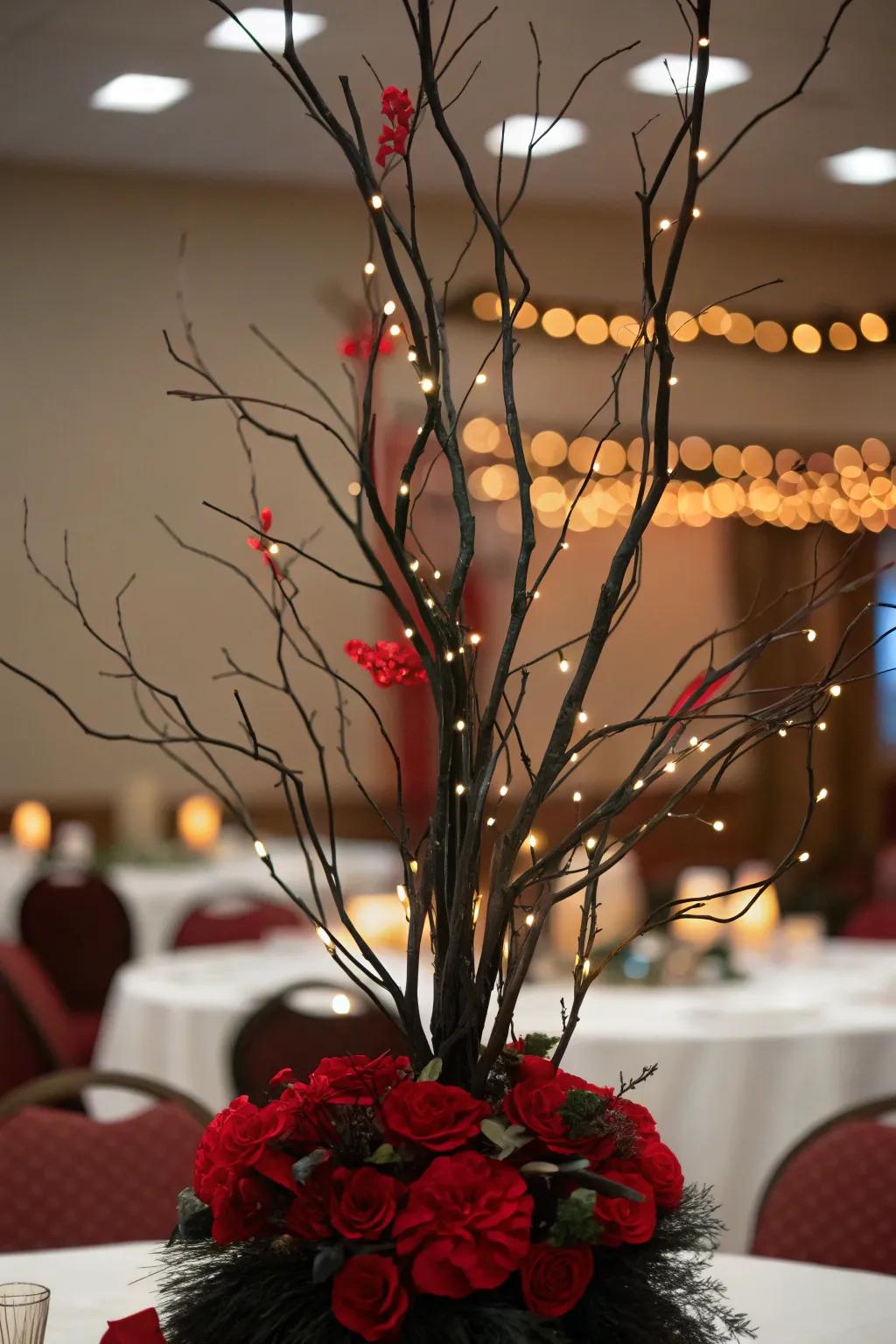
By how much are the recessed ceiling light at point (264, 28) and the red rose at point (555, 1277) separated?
3823 mm

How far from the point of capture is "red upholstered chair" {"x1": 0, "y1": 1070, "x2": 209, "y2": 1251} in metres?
2.25

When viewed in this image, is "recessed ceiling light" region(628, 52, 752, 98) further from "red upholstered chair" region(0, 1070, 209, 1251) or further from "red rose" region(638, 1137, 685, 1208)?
"red rose" region(638, 1137, 685, 1208)

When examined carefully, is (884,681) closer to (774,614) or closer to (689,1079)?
(774,614)

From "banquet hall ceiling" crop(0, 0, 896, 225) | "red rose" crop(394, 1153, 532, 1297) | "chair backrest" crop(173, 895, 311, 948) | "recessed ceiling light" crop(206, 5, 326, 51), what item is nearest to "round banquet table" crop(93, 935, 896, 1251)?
"chair backrest" crop(173, 895, 311, 948)

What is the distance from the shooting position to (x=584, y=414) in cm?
952

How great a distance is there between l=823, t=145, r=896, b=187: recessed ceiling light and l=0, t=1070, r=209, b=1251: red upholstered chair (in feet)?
17.6

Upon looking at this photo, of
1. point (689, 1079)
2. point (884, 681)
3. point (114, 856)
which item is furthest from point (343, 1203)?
point (884, 681)

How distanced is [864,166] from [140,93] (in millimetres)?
2838

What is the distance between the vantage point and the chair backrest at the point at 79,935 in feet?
17.1

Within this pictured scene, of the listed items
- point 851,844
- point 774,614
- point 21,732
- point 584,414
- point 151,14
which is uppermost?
point 151,14

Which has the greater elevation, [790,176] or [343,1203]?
[790,176]

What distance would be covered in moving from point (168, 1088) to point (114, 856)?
4.56 meters

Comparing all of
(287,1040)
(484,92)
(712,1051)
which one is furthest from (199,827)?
(287,1040)

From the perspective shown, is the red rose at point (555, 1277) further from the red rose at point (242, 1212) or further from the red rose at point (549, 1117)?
the red rose at point (242, 1212)
